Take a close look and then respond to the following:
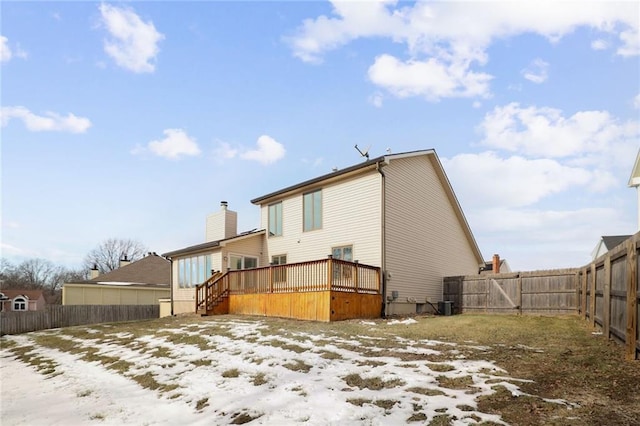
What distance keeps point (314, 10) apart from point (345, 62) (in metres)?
3.46

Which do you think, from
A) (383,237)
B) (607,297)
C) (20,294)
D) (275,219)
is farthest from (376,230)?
(20,294)

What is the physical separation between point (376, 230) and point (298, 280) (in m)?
3.58

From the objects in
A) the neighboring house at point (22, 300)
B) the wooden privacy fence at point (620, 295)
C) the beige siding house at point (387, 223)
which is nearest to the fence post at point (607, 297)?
the wooden privacy fence at point (620, 295)

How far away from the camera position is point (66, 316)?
78.9 feet

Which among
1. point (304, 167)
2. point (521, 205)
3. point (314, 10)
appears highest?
point (314, 10)

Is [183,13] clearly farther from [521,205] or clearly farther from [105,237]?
Result: [105,237]

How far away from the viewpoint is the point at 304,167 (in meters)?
22.6

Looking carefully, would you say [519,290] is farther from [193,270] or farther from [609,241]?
[609,241]

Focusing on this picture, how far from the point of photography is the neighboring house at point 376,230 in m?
16.2

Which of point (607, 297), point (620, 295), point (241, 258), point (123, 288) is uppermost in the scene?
point (620, 295)

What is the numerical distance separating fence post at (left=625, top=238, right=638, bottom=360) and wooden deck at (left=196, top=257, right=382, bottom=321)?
8.12 metres

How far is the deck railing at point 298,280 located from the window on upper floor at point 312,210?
3353 millimetres

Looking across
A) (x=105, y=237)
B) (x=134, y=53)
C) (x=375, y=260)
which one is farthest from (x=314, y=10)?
(x=105, y=237)

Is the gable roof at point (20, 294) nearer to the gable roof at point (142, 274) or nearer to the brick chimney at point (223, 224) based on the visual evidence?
the gable roof at point (142, 274)
